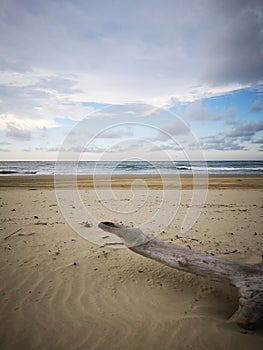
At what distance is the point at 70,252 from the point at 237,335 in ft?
11.4

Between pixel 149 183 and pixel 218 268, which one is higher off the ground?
pixel 149 183

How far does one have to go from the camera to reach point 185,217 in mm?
7812

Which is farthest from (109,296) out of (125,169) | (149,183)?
(125,169)

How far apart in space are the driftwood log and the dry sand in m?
0.21

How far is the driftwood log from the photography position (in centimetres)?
283

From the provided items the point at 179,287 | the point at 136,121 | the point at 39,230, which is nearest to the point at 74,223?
the point at 39,230

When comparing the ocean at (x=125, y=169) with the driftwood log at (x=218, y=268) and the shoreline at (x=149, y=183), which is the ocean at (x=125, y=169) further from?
the driftwood log at (x=218, y=268)

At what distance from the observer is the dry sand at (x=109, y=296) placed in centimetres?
275

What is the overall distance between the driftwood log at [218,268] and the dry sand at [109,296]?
0.21m

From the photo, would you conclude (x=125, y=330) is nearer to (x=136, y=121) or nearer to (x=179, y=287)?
(x=179, y=287)

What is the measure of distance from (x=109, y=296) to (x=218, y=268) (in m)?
1.70

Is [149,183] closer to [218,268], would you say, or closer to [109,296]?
[109,296]

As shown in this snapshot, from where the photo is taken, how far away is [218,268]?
3.35 m

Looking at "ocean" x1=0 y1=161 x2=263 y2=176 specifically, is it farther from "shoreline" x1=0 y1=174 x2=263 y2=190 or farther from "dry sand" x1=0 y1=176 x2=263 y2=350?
"dry sand" x1=0 y1=176 x2=263 y2=350
